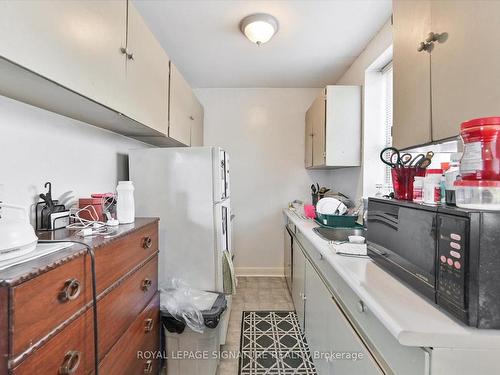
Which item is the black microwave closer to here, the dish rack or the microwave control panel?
the microwave control panel

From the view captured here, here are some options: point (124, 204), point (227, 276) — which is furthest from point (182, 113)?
point (227, 276)

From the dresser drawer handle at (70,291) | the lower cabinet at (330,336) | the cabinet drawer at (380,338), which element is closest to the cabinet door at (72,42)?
the dresser drawer handle at (70,291)

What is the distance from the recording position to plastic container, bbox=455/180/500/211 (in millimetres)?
660

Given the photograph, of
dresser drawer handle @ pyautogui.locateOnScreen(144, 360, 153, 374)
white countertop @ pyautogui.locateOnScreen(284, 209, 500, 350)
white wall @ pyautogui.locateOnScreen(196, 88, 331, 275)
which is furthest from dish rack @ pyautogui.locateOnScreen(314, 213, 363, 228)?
dresser drawer handle @ pyautogui.locateOnScreen(144, 360, 153, 374)

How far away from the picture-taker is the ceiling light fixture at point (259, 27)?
1842 millimetres

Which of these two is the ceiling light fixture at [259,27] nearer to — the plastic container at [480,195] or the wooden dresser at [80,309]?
the wooden dresser at [80,309]

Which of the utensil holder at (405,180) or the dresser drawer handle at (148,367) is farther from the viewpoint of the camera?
the dresser drawer handle at (148,367)

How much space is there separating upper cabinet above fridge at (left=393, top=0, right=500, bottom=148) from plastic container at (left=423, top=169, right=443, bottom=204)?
0.15 m

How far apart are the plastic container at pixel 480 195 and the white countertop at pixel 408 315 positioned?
0.30 meters

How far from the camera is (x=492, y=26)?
28.9 inches

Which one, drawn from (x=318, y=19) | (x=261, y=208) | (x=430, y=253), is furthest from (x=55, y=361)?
(x=261, y=208)

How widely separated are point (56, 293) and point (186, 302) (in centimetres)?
100

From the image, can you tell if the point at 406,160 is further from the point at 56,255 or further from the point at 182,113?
the point at 182,113

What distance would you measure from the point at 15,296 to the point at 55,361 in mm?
272
